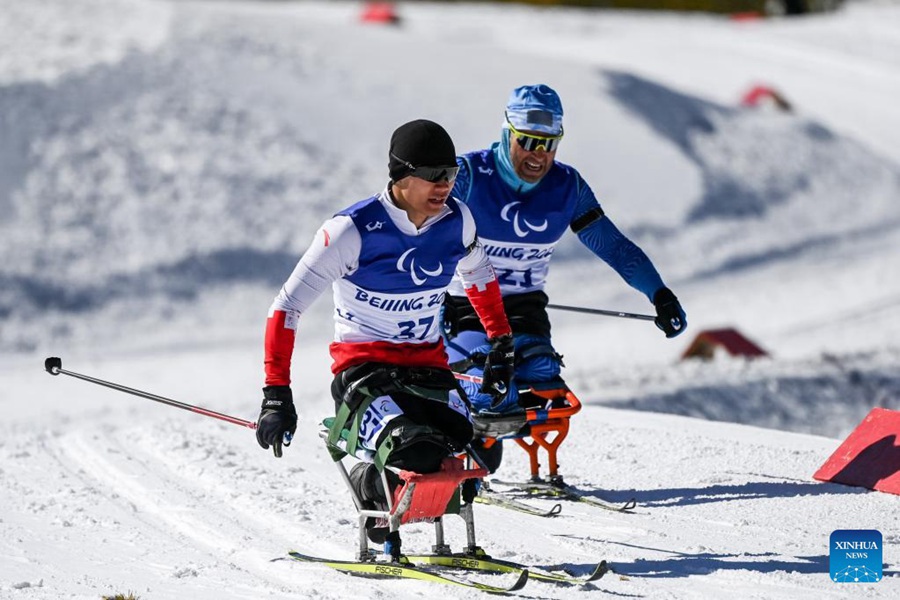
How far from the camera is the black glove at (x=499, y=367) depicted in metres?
6.43

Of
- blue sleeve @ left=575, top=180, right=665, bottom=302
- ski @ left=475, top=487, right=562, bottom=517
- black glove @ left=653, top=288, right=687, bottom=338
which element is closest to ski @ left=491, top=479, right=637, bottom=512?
ski @ left=475, top=487, right=562, bottom=517

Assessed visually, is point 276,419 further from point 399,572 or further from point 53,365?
point 53,365

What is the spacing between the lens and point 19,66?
85.6 ft

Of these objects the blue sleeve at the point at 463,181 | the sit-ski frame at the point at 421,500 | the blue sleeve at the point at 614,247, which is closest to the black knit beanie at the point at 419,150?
the sit-ski frame at the point at 421,500

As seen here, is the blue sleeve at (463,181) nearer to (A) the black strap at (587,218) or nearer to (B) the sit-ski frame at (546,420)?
(A) the black strap at (587,218)

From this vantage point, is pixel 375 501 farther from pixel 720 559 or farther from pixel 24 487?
pixel 24 487

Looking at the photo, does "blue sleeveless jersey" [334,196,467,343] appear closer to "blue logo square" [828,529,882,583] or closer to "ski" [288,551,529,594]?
"ski" [288,551,529,594]

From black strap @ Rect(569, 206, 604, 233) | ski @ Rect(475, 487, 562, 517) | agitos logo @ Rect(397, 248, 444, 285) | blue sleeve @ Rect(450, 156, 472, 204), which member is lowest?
ski @ Rect(475, 487, 562, 517)

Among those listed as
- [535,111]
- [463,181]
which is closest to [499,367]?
[463,181]

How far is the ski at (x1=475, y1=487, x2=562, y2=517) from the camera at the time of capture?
6.97m

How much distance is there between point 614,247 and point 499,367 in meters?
1.62

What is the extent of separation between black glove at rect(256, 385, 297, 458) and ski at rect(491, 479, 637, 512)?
7.78ft

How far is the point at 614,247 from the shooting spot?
7.71m

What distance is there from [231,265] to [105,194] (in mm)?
2940
